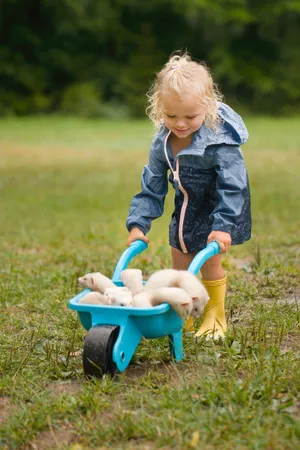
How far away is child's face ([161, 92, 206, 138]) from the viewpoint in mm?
3635

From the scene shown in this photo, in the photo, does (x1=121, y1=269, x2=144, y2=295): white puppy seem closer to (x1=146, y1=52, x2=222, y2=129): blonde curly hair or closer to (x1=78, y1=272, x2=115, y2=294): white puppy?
(x1=78, y1=272, x2=115, y2=294): white puppy

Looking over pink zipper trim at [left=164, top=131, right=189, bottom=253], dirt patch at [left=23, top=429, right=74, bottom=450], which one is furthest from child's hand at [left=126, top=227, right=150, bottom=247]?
dirt patch at [left=23, top=429, right=74, bottom=450]

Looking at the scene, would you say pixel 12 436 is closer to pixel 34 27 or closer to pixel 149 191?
pixel 149 191

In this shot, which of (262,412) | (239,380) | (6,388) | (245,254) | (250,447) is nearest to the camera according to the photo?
(250,447)

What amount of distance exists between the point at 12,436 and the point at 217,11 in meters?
29.2

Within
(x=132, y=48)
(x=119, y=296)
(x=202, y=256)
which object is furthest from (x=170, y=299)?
(x=132, y=48)

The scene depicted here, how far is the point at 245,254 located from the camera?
239 inches

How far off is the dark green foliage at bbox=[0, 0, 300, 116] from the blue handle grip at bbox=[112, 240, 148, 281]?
2479 cm

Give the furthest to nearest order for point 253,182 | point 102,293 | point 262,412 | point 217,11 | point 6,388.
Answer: point 217,11
point 253,182
point 102,293
point 6,388
point 262,412

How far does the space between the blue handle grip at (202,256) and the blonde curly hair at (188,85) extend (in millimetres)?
630

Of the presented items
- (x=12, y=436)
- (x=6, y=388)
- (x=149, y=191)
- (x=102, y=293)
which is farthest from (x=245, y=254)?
(x=12, y=436)

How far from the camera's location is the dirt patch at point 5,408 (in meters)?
3.03

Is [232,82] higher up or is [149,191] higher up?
[232,82]

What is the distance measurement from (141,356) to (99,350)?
1.44 feet
